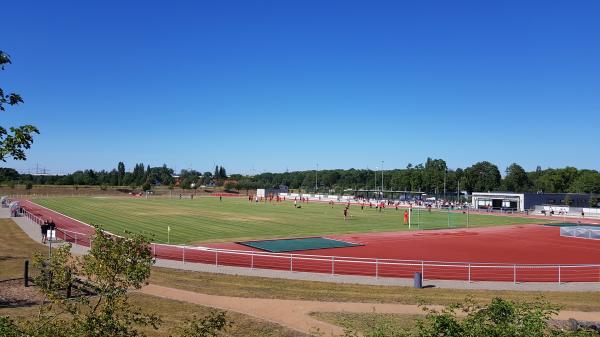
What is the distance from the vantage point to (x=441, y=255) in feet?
116

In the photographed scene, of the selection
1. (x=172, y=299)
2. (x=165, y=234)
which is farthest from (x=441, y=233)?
(x=172, y=299)

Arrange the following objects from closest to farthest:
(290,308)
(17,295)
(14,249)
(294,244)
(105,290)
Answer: (105,290)
(290,308)
(17,295)
(14,249)
(294,244)

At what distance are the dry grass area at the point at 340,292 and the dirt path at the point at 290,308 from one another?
2.43ft

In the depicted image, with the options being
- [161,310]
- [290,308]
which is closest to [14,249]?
[161,310]

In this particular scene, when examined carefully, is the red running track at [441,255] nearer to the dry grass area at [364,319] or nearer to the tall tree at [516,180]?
the dry grass area at [364,319]

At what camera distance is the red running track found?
90.8 feet

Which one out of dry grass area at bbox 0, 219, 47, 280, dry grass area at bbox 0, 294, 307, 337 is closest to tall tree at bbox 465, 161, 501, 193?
dry grass area at bbox 0, 219, 47, 280

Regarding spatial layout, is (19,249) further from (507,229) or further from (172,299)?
(507,229)

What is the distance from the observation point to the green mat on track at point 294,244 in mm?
37025

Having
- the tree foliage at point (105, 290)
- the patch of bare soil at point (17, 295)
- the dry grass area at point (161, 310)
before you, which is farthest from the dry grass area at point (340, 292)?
the tree foliage at point (105, 290)

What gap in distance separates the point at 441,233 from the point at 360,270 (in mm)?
24477

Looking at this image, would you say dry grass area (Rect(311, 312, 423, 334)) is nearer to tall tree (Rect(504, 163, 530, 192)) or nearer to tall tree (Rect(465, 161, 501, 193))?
tall tree (Rect(465, 161, 501, 193))

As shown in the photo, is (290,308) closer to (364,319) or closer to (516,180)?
(364,319)

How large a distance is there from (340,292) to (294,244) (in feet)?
56.5
